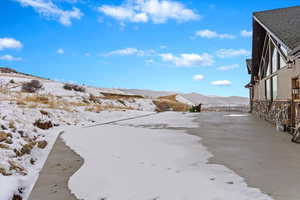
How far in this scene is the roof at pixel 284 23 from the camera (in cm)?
696

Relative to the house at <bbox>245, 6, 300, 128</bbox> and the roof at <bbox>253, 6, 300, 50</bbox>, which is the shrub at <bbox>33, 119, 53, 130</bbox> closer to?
the house at <bbox>245, 6, 300, 128</bbox>

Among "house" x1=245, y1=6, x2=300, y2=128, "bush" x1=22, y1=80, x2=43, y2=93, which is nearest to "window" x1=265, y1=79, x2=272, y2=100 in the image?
"house" x1=245, y1=6, x2=300, y2=128

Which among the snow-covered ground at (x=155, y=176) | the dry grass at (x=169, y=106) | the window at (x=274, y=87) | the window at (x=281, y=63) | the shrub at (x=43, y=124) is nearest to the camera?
the snow-covered ground at (x=155, y=176)

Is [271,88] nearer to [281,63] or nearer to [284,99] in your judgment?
[281,63]

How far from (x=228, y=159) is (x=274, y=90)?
817 cm

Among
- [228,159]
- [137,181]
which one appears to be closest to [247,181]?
[228,159]

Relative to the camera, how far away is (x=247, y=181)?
2832 mm

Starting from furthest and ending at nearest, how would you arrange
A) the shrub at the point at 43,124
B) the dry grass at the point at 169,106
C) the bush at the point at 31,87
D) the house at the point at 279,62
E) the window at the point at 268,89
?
the dry grass at the point at 169,106 < the bush at the point at 31,87 < the window at the point at 268,89 < the shrub at the point at 43,124 < the house at the point at 279,62

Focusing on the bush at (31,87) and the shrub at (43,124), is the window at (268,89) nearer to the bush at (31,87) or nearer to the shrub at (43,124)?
the shrub at (43,124)

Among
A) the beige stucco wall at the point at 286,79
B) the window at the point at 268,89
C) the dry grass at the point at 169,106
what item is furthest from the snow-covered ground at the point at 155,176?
the dry grass at the point at 169,106

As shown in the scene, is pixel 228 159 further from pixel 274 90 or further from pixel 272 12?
pixel 272 12

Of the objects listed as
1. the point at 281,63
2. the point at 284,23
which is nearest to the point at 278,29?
the point at 284,23

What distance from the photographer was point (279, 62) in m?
9.67

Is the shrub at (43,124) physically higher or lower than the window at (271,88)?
lower
